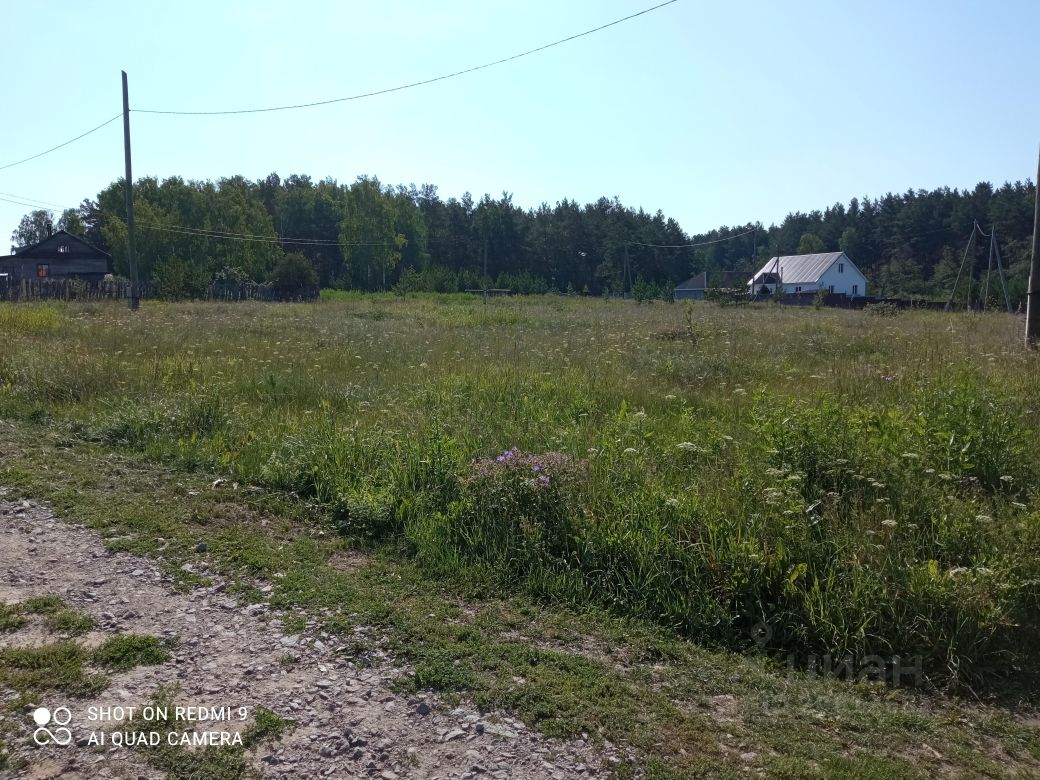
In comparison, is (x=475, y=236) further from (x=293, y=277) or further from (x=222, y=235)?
(x=293, y=277)

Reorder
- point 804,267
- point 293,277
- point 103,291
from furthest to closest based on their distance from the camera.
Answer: point 804,267, point 293,277, point 103,291

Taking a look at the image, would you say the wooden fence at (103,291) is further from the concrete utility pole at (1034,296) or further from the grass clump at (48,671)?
the concrete utility pole at (1034,296)

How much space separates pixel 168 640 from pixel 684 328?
1395 cm

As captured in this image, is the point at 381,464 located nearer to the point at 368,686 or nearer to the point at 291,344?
the point at 368,686

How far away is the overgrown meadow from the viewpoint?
376 centimetres

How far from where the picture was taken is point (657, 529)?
4316 mm

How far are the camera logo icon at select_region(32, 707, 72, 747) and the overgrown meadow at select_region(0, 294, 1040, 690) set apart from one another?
63.5 inches

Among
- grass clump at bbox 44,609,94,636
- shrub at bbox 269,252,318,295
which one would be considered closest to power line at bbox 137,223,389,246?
shrub at bbox 269,252,318,295

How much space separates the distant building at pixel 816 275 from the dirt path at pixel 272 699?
236ft

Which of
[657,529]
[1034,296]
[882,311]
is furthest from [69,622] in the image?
[882,311]

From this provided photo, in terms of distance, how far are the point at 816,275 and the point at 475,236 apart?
43247mm

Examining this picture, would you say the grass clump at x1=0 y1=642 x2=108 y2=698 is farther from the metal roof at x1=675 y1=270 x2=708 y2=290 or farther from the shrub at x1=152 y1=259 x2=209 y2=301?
the metal roof at x1=675 y1=270 x2=708 y2=290

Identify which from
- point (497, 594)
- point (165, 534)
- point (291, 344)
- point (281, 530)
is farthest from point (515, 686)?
point (291, 344)

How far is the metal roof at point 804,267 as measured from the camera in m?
73.9
